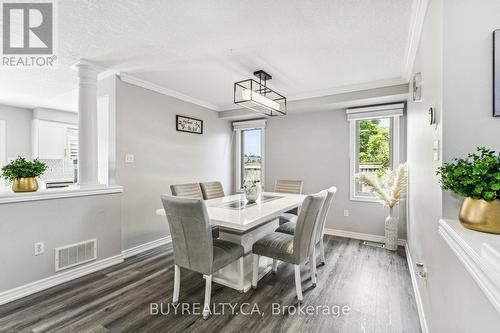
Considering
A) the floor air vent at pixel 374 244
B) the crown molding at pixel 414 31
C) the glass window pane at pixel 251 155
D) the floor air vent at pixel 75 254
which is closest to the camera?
the crown molding at pixel 414 31

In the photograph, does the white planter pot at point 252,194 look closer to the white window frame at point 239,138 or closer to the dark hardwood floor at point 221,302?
the dark hardwood floor at point 221,302

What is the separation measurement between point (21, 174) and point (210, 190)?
6.76ft

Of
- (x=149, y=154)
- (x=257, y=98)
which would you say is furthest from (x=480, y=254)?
(x=149, y=154)

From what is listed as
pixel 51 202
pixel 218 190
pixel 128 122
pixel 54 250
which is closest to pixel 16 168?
pixel 51 202

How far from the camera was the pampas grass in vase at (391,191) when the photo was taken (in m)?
3.32

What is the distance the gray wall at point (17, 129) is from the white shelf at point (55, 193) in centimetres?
287

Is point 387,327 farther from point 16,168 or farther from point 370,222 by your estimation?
point 16,168

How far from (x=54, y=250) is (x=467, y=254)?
328cm

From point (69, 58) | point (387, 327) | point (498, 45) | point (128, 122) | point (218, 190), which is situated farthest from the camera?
point (218, 190)

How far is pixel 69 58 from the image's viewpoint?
2.58 meters

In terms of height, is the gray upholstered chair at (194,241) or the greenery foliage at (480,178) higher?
the greenery foliage at (480,178)

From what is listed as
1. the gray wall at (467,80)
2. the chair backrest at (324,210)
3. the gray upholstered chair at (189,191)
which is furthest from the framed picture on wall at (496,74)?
the gray upholstered chair at (189,191)

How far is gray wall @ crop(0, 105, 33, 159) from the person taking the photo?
14.8 ft

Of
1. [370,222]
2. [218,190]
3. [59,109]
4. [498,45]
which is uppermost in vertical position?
[59,109]
